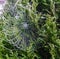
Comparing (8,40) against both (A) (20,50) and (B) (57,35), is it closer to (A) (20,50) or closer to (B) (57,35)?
(A) (20,50)

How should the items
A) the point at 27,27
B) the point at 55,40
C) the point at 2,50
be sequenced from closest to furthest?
the point at 55,40, the point at 27,27, the point at 2,50

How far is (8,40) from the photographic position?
2236 millimetres

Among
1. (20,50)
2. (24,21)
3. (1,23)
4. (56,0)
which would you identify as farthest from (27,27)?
(1,23)

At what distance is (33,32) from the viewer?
82.4 inches

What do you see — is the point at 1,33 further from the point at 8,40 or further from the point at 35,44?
the point at 35,44

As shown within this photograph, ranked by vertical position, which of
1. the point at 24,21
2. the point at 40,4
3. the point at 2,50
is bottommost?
the point at 2,50

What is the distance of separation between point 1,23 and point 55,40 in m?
0.90

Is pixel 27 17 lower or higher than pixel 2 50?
higher

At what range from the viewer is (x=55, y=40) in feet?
6.39

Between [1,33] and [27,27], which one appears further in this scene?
[1,33]

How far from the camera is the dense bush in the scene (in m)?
1.96

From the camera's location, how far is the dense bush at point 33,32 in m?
1.96

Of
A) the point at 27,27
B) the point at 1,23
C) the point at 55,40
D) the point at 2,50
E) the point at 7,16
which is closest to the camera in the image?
the point at 55,40

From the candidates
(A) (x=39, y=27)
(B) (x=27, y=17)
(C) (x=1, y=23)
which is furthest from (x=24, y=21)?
(C) (x=1, y=23)
